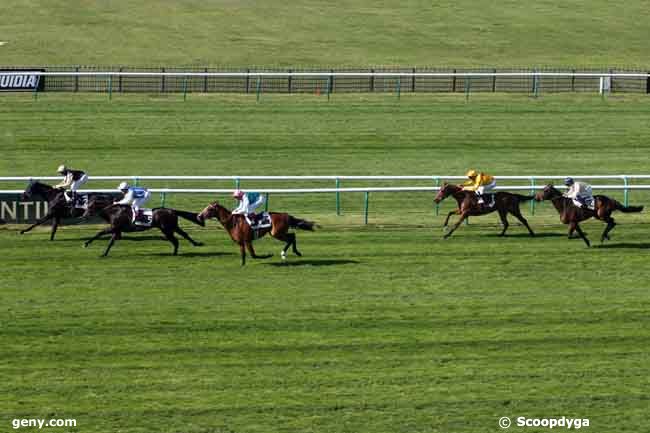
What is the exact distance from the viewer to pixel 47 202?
981 inches

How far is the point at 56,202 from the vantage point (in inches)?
958

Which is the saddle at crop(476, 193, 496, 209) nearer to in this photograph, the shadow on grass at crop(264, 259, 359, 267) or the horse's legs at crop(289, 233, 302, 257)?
the shadow on grass at crop(264, 259, 359, 267)

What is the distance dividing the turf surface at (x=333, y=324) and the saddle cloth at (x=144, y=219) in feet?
2.16

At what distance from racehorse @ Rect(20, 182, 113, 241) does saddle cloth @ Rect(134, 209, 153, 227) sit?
6.24 feet

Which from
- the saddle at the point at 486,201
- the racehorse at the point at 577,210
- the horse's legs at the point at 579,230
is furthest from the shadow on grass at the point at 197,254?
the horse's legs at the point at 579,230

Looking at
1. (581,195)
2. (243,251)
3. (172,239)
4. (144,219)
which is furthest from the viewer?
(581,195)

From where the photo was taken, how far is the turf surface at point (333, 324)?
14859 millimetres

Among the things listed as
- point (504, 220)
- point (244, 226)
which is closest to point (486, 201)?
point (504, 220)

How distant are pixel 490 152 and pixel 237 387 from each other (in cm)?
2083

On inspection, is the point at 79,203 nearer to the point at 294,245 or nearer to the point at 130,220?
the point at 130,220

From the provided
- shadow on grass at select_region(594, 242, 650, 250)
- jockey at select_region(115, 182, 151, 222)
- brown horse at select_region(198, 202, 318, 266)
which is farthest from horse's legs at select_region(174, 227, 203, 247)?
shadow on grass at select_region(594, 242, 650, 250)

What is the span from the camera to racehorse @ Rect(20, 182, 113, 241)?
24391mm

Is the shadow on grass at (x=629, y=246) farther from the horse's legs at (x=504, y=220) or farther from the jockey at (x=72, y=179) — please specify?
the jockey at (x=72, y=179)

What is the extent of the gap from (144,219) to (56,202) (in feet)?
8.17
